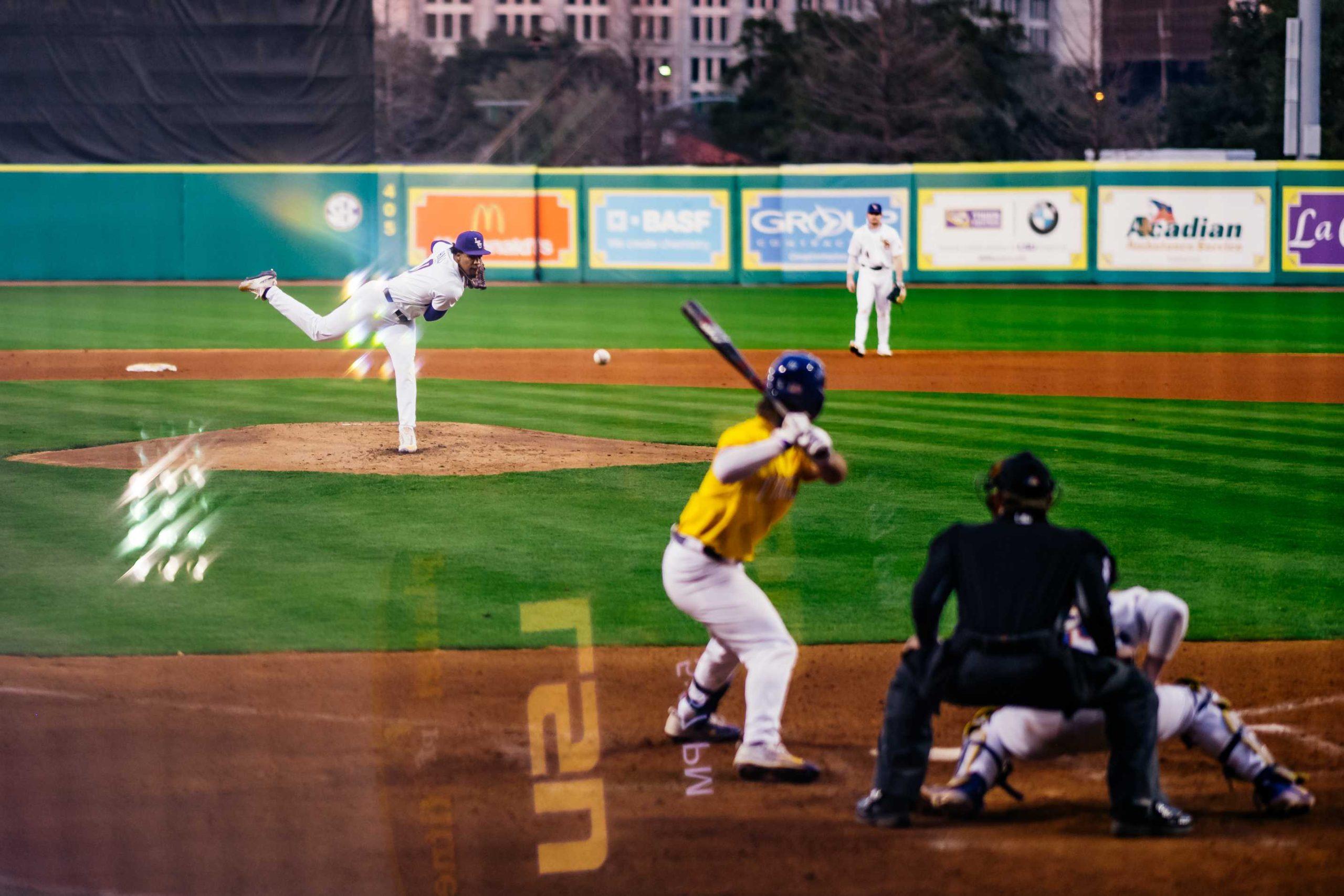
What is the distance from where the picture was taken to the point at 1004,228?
3033 cm

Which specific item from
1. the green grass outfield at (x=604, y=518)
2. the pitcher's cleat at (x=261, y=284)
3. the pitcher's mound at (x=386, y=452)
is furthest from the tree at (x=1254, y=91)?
the pitcher's cleat at (x=261, y=284)

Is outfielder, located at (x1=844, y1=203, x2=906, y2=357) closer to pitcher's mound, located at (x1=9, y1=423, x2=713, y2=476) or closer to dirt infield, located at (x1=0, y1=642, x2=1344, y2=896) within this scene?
pitcher's mound, located at (x1=9, y1=423, x2=713, y2=476)

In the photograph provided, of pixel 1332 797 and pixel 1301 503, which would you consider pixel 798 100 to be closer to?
pixel 1301 503

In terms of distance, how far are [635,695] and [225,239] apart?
2723cm

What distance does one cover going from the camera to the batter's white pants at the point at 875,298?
19141 millimetres

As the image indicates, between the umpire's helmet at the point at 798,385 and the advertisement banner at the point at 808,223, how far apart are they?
84.5 ft

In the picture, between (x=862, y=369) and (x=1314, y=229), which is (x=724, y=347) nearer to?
(x=862, y=369)

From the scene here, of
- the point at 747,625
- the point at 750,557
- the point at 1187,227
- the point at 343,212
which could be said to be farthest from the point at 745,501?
the point at 343,212

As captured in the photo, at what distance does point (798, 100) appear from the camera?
57.0m

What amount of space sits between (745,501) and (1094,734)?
135cm

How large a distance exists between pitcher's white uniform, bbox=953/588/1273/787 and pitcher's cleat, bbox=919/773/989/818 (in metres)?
0.03

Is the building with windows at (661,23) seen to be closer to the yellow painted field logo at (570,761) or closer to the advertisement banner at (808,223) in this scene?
the advertisement banner at (808,223)

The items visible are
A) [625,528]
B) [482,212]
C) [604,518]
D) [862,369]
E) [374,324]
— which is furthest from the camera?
[482,212]

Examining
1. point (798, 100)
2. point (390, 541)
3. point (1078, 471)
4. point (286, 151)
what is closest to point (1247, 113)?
point (798, 100)
